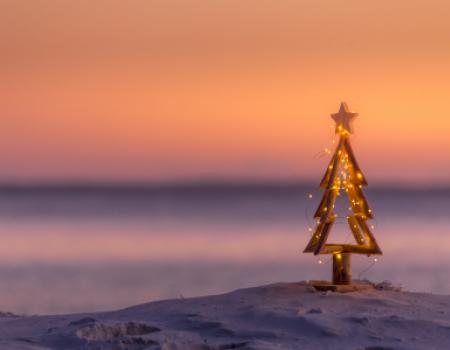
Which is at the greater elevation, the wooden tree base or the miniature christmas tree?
the miniature christmas tree

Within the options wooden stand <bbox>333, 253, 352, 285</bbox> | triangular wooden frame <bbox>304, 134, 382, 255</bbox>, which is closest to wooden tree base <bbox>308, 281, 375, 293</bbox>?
wooden stand <bbox>333, 253, 352, 285</bbox>

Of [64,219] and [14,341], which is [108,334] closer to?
[14,341]

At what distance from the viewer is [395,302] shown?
8117 millimetres

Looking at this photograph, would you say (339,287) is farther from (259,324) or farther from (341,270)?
(259,324)

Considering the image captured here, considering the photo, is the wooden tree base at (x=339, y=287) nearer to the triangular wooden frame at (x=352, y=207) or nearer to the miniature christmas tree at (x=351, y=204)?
the miniature christmas tree at (x=351, y=204)

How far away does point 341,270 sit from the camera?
8.80m

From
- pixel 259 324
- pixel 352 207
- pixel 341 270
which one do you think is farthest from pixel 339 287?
pixel 259 324

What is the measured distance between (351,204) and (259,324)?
1999 mm

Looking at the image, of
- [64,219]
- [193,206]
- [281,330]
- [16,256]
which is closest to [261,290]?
[281,330]

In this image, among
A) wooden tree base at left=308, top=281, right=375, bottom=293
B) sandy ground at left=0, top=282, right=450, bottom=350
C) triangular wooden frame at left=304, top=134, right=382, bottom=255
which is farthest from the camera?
triangular wooden frame at left=304, top=134, right=382, bottom=255

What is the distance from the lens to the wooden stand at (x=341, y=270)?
8797mm

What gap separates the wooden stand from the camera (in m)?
8.80

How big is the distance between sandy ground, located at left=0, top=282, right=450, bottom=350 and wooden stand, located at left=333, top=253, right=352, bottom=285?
307 mm

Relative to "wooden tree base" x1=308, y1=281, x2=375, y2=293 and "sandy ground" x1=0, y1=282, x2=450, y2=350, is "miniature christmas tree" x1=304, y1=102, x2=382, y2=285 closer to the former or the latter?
"wooden tree base" x1=308, y1=281, x2=375, y2=293
